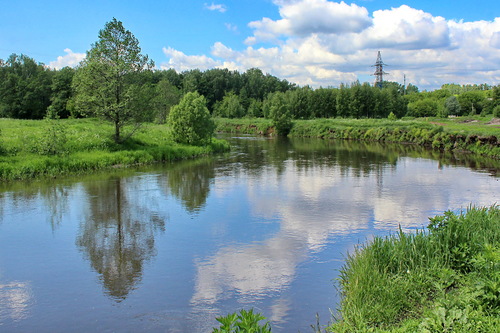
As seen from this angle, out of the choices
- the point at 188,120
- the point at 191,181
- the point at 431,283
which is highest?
the point at 188,120

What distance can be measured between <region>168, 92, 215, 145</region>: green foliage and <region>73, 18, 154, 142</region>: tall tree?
20.8ft

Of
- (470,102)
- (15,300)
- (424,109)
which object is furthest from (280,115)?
(15,300)

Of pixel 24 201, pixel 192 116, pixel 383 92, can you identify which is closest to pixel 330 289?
pixel 24 201

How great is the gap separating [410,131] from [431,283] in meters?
47.2

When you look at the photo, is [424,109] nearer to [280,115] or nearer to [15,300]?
[280,115]

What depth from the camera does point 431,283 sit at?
7.83m

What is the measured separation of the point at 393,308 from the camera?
700 cm

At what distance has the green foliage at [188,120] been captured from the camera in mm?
35344

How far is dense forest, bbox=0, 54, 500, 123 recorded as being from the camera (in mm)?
52438

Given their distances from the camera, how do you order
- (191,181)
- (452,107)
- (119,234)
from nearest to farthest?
(119,234)
(191,181)
(452,107)

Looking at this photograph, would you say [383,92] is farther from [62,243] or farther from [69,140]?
[62,243]

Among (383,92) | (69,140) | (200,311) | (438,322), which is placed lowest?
(200,311)

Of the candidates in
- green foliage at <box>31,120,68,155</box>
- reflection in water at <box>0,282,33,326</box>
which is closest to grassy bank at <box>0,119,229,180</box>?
green foliage at <box>31,120,68,155</box>

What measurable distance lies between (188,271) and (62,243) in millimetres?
4610
